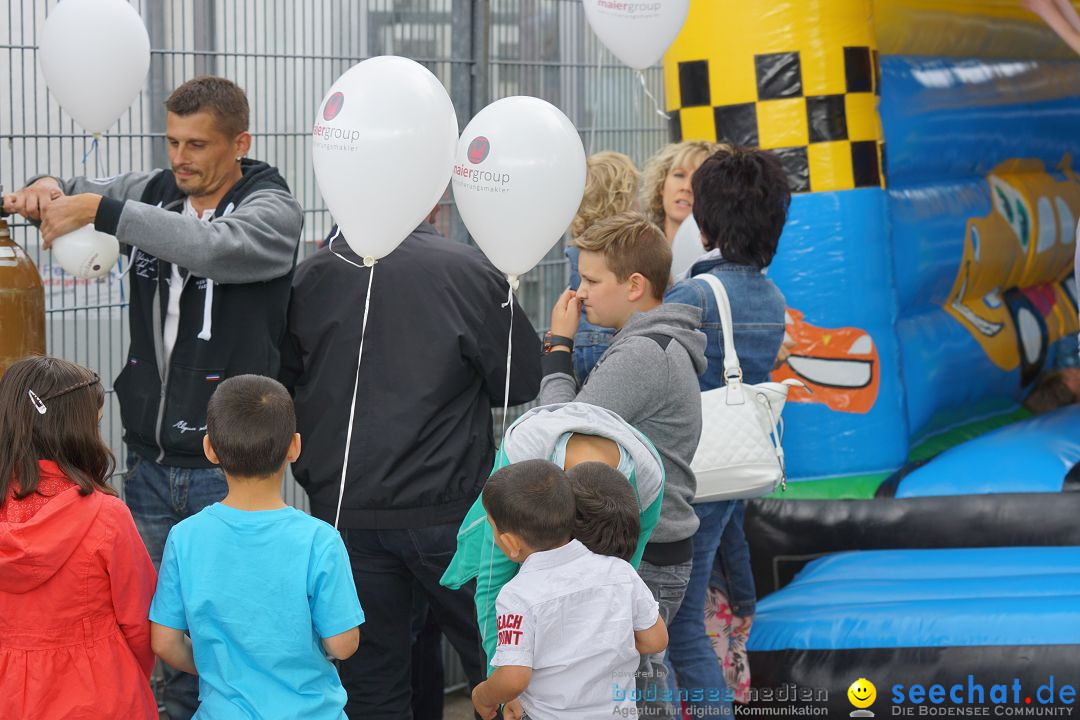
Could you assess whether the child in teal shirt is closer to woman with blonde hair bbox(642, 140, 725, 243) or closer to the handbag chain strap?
the handbag chain strap

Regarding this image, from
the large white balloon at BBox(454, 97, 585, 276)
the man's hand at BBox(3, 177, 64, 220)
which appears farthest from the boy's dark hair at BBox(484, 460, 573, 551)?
the man's hand at BBox(3, 177, 64, 220)

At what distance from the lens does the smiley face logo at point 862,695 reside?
3.27m

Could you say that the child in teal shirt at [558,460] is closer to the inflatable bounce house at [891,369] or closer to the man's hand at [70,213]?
the man's hand at [70,213]

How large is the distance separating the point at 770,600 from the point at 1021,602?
64cm

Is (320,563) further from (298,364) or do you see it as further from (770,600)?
(770,600)

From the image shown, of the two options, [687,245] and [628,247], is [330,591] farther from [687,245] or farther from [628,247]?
[687,245]

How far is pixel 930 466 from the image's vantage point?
13.8 ft

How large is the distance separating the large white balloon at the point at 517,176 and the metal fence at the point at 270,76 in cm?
92

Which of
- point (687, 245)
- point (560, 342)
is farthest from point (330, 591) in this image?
point (687, 245)

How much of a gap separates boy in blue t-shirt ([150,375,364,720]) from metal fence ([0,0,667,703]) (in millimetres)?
1162

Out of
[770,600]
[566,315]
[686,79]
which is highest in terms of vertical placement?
[686,79]

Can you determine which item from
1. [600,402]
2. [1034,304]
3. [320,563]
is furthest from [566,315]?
[1034,304]

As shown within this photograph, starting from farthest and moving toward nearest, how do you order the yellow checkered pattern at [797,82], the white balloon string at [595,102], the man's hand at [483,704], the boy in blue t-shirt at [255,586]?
1. the white balloon string at [595,102]
2. the yellow checkered pattern at [797,82]
3. the man's hand at [483,704]
4. the boy in blue t-shirt at [255,586]

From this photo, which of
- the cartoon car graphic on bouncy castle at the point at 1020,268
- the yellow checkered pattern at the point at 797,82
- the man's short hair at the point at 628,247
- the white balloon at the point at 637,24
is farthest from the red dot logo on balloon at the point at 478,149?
the cartoon car graphic on bouncy castle at the point at 1020,268
